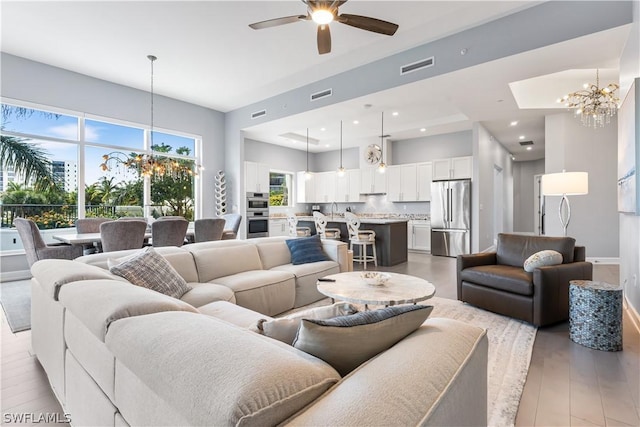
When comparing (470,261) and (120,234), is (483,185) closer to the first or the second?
(470,261)

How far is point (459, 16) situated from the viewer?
3736mm

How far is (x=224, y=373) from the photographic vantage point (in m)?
0.72

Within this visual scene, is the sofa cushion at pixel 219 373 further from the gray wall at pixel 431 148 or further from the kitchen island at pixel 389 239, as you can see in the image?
the gray wall at pixel 431 148

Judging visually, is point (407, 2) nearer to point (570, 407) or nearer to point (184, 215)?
point (570, 407)

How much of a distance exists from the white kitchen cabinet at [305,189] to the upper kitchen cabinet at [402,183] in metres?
2.56

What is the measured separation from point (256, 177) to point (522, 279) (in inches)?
242

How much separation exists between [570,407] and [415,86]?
4145mm

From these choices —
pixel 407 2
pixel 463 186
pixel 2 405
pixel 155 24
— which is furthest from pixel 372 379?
pixel 463 186

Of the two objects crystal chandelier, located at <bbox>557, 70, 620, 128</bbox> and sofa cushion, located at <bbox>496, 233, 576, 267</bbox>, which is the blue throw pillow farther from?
crystal chandelier, located at <bbox>557, 70, 620, 128</bbox>

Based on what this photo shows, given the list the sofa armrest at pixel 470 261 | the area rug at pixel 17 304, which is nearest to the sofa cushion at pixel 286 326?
the sofa armrest at pixel 470 261

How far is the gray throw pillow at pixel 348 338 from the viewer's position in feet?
3.10

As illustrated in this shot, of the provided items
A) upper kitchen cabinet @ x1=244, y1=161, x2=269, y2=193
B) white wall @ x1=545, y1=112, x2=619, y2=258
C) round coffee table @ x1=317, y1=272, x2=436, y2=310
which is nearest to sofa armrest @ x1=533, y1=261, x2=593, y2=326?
round coffee table @ x1=317, y1=272, x2=436, y2=310

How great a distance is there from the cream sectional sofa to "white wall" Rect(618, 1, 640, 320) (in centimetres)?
291

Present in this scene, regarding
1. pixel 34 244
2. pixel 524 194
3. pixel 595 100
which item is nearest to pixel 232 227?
pixel 34 244
